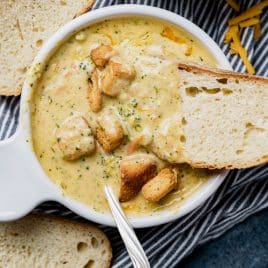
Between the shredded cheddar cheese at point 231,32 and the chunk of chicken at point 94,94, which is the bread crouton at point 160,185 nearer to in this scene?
the chunk of chicken at point 94,94

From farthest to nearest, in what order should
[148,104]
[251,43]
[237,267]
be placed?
[237,267] → [251,43] → [148,104]

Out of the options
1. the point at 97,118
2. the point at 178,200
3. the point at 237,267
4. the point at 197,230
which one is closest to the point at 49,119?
the point at 97,118

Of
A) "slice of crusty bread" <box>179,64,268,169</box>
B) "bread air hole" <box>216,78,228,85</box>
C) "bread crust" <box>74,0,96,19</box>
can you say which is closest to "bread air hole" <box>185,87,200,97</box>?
"slice of crusty bread" <box>179,64,268,169</box>

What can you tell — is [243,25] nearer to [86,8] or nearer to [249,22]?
[249,22]

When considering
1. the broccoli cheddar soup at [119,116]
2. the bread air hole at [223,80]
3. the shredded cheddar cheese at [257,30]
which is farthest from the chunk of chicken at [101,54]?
the shredded cheddar cheese at [257,30]

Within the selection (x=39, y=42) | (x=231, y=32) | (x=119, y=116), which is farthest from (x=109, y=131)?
(x=231, y=32)

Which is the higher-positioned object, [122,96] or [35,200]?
[122,96]

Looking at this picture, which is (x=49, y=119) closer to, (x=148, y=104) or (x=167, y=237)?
(x=148, y=104)

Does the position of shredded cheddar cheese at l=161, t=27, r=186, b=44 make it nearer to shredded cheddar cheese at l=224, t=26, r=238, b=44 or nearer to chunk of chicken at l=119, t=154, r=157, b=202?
shredded cheddar cheese at l=224, t=26, r=238, b=44
